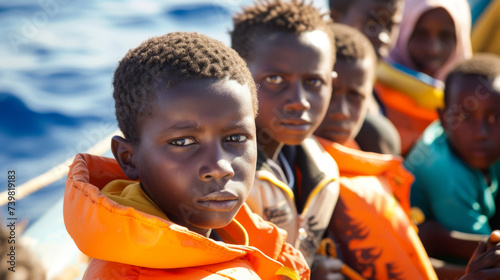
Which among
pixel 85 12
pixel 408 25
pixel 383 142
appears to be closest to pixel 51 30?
pixel 85 12

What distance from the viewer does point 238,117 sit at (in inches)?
42.5

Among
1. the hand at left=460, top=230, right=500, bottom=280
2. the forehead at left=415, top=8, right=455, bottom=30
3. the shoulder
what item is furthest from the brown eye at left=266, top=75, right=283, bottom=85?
the forehead at left=415, top=8, right=455, bottom=30

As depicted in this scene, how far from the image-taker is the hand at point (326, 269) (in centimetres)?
165

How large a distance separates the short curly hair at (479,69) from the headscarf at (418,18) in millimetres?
724

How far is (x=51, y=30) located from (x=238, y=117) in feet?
14.4

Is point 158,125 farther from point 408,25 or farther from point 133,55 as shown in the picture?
point 408,25

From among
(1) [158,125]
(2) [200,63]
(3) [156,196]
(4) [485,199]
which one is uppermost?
(2) [200,63]

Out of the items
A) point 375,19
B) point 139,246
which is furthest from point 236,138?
point 375,19

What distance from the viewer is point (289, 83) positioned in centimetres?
155

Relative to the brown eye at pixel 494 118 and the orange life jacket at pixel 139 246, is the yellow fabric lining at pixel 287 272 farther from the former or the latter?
the brown eye at pixel 494 118

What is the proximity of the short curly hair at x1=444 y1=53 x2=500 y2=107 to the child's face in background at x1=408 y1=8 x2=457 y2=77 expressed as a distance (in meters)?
0.62

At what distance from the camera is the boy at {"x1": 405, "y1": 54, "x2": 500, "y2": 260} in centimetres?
225

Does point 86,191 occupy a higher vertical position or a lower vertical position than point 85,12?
lower

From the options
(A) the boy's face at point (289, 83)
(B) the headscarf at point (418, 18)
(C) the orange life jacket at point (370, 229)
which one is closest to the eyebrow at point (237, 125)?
(A) the boy's face at point (289, 83)
